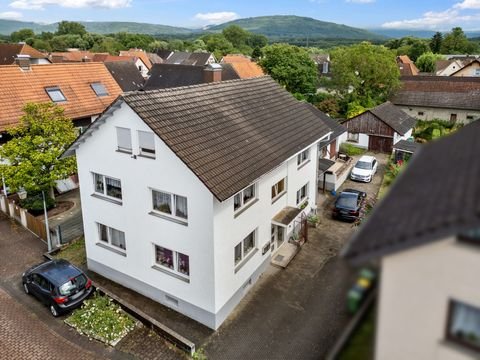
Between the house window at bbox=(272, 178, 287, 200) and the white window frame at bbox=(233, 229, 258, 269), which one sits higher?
the house window at bbox=(272, 178, 287, 200)

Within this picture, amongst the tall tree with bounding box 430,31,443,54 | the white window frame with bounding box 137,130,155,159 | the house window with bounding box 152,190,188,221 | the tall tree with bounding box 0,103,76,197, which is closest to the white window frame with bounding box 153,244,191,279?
the house window with bounding box 152,190,188,221

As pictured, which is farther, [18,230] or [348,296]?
[18,230]

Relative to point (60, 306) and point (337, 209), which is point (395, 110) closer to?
point (337, 209)

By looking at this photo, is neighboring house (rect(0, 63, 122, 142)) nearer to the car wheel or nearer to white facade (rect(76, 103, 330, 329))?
white facade (rect(76, 103, 330, 329))

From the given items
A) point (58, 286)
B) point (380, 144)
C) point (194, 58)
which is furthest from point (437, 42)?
point (58, 286)

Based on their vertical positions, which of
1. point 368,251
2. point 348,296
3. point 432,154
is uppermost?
point 432,154

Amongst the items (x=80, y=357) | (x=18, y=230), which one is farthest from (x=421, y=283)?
(x=18, y=230)

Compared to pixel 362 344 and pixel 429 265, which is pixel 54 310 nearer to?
pixel 362 344
